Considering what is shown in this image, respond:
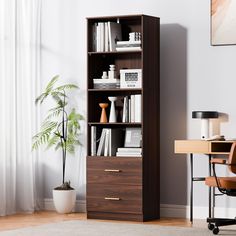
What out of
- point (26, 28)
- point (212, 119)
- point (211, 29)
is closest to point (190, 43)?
point (211, 29)

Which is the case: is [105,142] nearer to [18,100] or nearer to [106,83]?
[106,83]

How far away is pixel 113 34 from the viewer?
692 cm

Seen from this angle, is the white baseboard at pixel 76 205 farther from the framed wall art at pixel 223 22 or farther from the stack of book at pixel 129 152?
the framed wall art at pixel 223 22

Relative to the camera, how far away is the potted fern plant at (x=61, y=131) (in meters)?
7.23

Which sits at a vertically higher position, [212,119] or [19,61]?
[19,61]

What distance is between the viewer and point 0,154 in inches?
280

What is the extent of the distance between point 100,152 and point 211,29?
1661 millimetres

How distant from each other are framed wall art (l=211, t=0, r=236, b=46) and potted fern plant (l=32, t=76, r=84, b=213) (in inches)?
63.9

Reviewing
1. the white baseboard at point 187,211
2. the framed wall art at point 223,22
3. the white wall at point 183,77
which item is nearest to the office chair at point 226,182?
the white baseboard at point 187,211

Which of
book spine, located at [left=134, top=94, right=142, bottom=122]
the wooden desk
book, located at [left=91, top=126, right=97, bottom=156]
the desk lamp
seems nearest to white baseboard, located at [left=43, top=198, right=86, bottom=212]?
book, located at [left=91, top=126, right=97, bottom=156]

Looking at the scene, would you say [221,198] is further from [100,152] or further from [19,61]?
[19,61]

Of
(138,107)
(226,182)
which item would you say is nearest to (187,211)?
(138,107)

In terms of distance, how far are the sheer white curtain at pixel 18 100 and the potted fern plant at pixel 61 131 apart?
153mm

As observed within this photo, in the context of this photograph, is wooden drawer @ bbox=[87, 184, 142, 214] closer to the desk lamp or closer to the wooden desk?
the wooden desk
